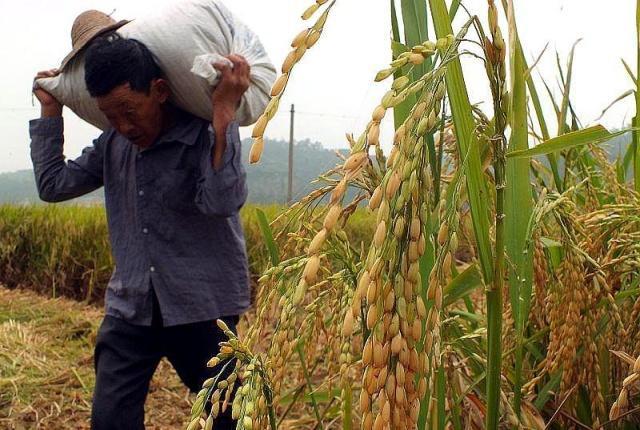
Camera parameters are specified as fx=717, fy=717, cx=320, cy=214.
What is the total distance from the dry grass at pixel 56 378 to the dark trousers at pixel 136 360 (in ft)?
3.63

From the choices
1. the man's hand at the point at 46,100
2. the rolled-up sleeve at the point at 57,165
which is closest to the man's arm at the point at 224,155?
the rolled-up sleeve at the point at 57,165

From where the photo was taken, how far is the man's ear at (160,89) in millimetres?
2275

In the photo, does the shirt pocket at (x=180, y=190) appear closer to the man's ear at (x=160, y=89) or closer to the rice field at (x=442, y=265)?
the man's ear at (x=160, y=89)

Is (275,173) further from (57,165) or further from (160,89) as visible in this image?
(160,89)

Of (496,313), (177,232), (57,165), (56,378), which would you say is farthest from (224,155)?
(56,378)

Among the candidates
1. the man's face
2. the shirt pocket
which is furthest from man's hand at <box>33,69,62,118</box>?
the shirt pocket

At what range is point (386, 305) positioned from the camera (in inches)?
18.6

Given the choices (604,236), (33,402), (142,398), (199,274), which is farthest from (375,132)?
(33,402)

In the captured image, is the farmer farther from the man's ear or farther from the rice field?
the rice field

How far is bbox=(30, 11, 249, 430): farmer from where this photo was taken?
2211mm

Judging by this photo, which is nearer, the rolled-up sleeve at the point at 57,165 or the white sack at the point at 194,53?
the white sack at the point at 194,53

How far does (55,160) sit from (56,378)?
1717 millimetres

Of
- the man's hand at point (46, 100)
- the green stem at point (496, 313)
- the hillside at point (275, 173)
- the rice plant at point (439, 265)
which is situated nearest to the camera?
the rice plant at point (439, 265)

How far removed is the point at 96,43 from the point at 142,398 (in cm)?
118
